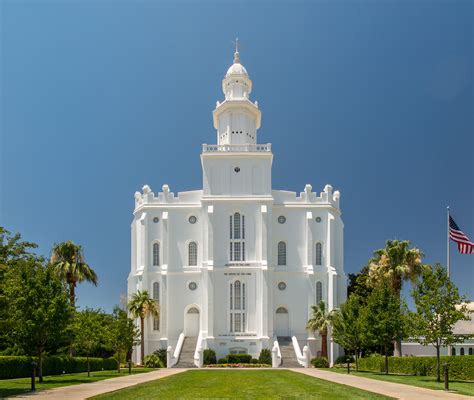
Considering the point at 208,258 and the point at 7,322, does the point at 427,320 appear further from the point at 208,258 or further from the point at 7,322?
the point at 208,258

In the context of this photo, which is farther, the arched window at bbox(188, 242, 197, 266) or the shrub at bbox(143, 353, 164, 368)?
the arched window at bbox(188, 242, 197, 266)

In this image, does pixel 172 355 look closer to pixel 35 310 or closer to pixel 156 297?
pixel 156 297

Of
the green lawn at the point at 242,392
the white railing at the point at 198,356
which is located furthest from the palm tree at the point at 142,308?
the green lawn at the point at 242,392

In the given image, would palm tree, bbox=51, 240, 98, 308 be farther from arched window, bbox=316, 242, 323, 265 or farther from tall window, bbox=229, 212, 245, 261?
arched window, bbox=316, 242, 323, 265

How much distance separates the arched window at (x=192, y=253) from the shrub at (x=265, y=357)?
39.7 ft

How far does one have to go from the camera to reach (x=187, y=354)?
201 ft

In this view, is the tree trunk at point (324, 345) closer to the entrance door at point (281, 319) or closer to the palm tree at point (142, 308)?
the entrance door at point (281, 319)

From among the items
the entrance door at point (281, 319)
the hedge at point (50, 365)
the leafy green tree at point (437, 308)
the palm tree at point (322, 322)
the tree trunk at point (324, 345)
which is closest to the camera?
the leafy green tree at point (437, 308)

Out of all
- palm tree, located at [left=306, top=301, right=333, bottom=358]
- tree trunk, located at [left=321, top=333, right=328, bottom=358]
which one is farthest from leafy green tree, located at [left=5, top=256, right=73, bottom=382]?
palm tree, located at [left=306, top=301, right=333, bottom=358]

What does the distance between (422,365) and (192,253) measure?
109 ft

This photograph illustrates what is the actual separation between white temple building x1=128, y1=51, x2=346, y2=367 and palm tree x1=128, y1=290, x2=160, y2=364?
162 centimetres

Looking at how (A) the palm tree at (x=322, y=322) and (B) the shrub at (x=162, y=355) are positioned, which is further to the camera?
(A) the palm tree at (x=322, y=322)

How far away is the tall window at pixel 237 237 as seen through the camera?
6595 cm

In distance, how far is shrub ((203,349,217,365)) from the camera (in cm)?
5981
